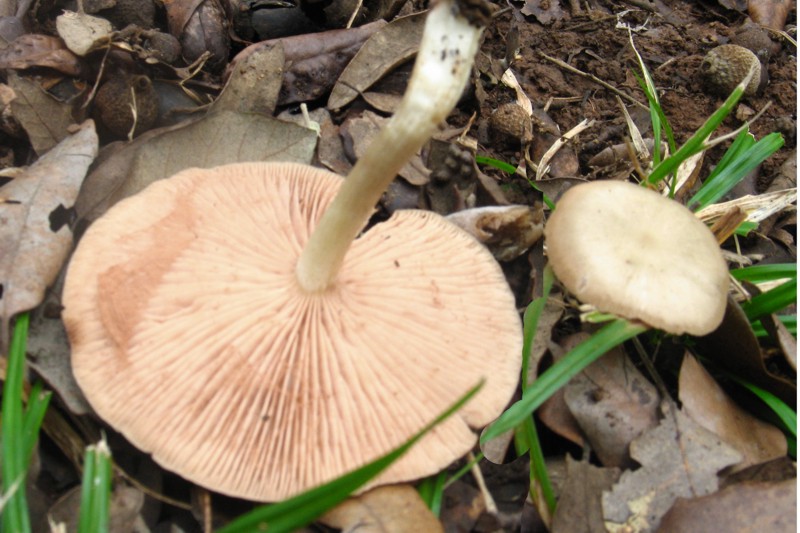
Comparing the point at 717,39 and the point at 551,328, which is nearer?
the point at 551,328

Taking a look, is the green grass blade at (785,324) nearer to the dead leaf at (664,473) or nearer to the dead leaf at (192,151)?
the dead leaf at (664,473)

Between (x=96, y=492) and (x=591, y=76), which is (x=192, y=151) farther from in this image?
(x=591, y=76)

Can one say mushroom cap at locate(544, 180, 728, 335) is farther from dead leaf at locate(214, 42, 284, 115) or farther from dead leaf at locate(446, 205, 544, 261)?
dead leaf at locate(214, 42, 284, 115)

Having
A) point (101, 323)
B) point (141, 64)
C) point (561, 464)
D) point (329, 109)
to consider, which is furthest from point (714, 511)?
point (141, 64)

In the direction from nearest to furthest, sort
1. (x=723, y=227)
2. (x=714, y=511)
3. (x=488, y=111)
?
1. (x=714, y=511)
2. (x=723, y=227)
3. (x=488, y=111)

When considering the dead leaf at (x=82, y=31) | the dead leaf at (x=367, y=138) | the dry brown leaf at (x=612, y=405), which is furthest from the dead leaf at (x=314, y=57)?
the dry brown leaf at (x=612, y=405)

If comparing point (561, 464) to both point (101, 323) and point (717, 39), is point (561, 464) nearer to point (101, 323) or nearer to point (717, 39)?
point (101, 323)

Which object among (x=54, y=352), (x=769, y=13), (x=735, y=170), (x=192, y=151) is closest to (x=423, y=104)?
(x=192, y=151)

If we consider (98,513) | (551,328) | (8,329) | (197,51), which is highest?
(197,51)
